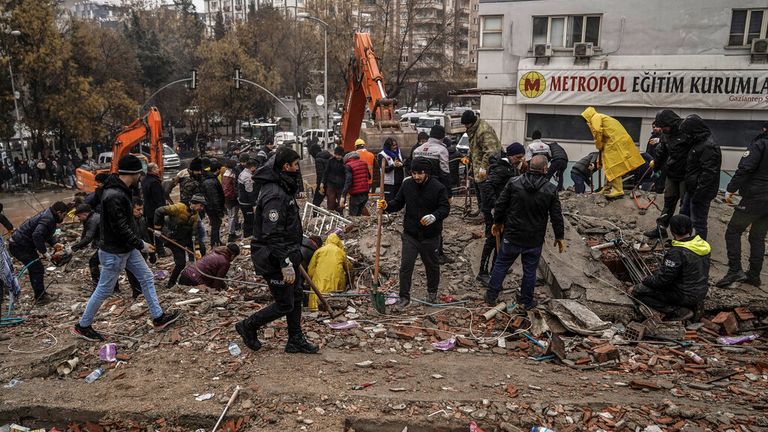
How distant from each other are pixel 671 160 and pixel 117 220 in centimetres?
715

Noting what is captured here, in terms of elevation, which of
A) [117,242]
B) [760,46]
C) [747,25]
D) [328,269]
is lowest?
[328,269]

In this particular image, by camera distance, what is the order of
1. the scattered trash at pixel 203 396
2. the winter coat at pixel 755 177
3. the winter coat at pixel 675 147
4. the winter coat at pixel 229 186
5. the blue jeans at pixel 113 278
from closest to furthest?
the scattered trash at pixel 203 396
the blue jeans at pixel 113 278
the winter coat at pixel 755 177
the winter coat at pixel 675 147
the winter coat at pixel 229 186

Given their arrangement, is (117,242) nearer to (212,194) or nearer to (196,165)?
(212,194)

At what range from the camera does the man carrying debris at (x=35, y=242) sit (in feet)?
26.4

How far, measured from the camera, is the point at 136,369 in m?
5.37

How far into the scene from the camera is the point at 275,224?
4.99 m

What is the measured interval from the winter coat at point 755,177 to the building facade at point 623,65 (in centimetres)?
1306

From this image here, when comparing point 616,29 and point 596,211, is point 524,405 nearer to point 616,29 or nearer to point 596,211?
point 596,211

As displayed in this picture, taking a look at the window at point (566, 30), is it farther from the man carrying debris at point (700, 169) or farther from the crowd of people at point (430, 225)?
the man carrying debris at point (700, 169)

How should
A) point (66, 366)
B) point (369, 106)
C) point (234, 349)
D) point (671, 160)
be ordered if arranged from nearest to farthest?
1. point (66, 366)
2. point (234, 349)
3. point (671, 160)
4. point (369, 106)

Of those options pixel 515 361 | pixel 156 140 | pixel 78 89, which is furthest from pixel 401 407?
pixel 78 89

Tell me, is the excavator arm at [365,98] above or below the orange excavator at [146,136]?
above

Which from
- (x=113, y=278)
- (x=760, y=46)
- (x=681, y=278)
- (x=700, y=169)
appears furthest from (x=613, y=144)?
(x=760, y=46)

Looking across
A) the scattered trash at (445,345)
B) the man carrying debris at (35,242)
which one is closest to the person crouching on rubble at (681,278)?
the scattered trash at (445,345)
